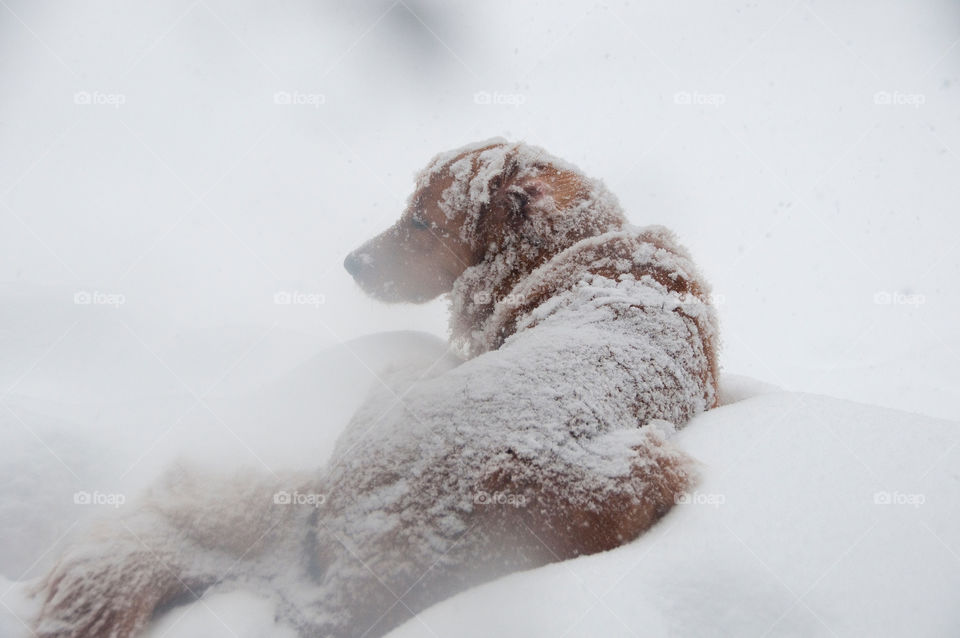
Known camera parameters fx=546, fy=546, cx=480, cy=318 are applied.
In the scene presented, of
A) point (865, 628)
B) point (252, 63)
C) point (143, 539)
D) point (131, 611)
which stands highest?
point (252, 63)

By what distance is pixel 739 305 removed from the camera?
5.91m

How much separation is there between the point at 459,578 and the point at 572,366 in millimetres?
762

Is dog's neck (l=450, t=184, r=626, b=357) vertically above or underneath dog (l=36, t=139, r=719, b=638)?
above

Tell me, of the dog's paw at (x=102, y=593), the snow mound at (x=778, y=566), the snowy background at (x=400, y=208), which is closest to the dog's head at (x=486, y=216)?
the snowy background at (x=400, y=208)

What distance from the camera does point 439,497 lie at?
1559 millimetres

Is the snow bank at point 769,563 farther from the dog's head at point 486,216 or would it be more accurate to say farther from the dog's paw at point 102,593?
the dog's head at point 486,216

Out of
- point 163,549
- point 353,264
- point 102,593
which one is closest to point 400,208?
point 353,264

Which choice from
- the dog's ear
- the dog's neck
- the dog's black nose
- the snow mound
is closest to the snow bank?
the snow mound

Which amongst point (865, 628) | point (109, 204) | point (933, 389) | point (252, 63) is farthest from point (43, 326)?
point (933, 389)

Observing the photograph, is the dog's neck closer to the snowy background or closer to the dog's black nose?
the snowy background

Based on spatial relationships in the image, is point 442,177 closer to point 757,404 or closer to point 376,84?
point 757,404

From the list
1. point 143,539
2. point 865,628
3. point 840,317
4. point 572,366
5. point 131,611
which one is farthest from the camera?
point 840,317

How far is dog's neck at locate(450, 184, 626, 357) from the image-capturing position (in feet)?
9.66

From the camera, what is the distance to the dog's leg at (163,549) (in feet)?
4.72
